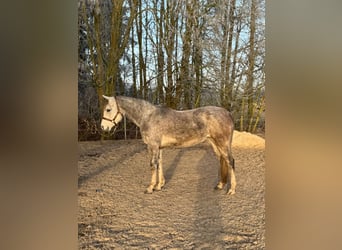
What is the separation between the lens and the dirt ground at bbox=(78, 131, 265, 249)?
4.85 feet

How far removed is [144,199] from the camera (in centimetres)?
155

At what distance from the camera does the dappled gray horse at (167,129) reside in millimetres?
1552

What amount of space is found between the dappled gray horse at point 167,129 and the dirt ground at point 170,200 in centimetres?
3

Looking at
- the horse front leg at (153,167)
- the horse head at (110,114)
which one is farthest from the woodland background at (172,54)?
the horse front leg at (153,167)

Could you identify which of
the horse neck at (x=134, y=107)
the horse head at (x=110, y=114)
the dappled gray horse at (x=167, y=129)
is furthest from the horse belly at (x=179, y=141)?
the horse head at (x=110, y=114)

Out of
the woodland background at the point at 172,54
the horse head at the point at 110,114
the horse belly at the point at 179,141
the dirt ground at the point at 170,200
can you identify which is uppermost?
the woodland background at the point at 172,54

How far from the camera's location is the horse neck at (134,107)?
1.57 meters

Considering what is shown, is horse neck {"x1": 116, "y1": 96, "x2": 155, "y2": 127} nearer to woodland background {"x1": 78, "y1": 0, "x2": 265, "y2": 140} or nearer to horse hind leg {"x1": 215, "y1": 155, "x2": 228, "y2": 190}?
woodland background {"x1": 78, "y1": 0, "x2": 265, "y2": 140}

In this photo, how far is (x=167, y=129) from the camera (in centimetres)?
157

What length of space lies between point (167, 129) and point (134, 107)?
205 millimetres

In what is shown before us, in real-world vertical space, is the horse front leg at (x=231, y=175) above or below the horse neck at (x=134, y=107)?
below

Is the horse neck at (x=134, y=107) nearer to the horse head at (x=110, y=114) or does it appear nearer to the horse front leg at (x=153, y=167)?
the horse head at (x=110, y=114)
